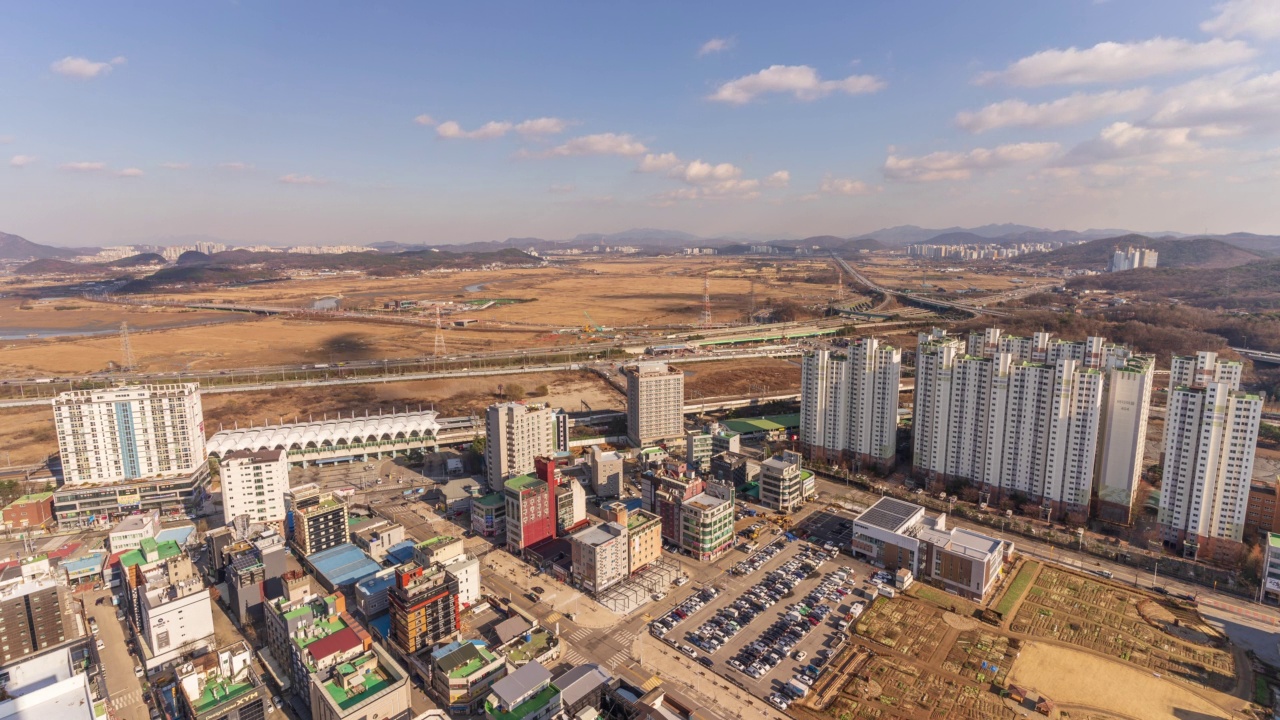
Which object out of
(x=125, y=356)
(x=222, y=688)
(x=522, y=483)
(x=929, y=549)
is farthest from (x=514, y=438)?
(x=125, y=356)

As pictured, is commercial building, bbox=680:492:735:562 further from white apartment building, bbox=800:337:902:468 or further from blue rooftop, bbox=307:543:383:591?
blue rooftop, bbox=307:543:383:591

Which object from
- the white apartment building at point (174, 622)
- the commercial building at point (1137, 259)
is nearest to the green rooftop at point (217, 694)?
the white apartment building at point (174, 622)

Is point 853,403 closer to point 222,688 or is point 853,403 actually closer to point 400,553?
point 400,553

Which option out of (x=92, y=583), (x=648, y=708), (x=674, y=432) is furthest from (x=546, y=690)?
(x=674, y=432)

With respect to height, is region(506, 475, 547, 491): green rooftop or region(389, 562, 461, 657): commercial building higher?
region(506, 475, 547, 491): green rooftop

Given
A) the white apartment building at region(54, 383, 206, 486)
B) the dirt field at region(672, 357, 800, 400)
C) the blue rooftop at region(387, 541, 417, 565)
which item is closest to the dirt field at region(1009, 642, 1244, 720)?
the blue rooftop at region(387, 541, 417, 565)

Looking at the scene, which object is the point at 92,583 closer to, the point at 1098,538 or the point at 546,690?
the point at 546,690
